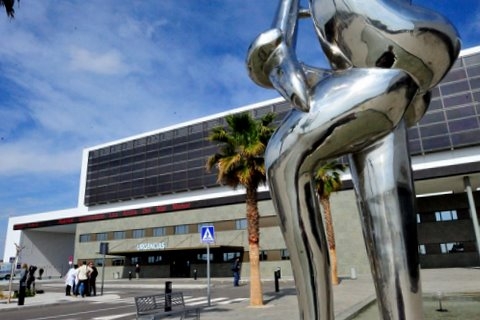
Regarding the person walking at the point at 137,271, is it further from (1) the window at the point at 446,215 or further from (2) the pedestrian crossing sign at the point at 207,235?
(2) the pedestrian crossing sign at the point at 207,235

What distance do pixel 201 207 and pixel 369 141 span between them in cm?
3700

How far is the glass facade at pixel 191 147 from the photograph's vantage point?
31703mm

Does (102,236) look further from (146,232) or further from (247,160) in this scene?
(247,160)

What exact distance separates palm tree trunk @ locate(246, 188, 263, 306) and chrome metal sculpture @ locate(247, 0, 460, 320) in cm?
1039

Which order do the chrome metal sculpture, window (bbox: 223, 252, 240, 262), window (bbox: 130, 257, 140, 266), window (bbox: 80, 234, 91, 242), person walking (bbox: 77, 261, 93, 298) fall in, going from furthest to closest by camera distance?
1. window (bbox: 80, 234, 91, 242)
2. window (bbox: 130, 257, 140, 266)
3. window (bbox: 223, 252, 240, 262)
4. person walking (bbox: 77, 261, 93, 298)
5. the chrome metal sculpture

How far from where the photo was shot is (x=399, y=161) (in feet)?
8.25

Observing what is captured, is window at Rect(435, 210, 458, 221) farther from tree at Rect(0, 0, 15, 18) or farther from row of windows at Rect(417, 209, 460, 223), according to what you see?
tree at Rect(0, 0, 15, 18)

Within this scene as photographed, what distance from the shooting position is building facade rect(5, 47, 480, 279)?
102ft

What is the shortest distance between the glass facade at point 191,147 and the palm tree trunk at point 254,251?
2059cm

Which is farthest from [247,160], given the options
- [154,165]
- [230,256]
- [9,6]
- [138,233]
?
[154,165]

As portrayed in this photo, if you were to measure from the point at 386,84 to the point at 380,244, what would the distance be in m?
0.99

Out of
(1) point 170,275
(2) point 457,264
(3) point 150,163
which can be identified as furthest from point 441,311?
(3) point 150,163

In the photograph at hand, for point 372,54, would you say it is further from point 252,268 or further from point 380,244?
point 252,268

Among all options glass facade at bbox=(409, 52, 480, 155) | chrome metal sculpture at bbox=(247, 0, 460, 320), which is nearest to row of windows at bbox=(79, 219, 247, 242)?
glass facade at bbox=(409, 52, 480, 155)
